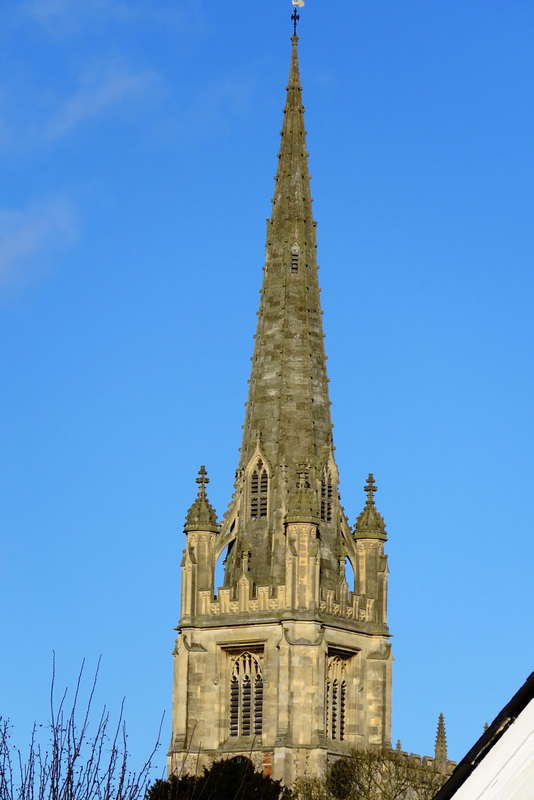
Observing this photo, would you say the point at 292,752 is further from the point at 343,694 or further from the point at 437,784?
the point at 437,784

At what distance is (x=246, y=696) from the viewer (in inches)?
3135

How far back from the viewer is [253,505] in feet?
269

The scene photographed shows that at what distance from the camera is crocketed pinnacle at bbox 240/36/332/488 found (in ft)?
271

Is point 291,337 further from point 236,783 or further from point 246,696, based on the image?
point 236,783

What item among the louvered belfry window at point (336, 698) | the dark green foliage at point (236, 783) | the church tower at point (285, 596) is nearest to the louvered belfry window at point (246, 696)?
the church tower at point (285, 596)

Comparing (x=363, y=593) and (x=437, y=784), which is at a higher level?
(x=363, y=593)

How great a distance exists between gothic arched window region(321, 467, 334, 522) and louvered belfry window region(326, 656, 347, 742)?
20.0 feet

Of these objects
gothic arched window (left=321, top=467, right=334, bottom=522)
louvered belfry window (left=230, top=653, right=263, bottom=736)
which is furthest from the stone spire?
gothic arched window (left=321, top=467, right=334, bottom=522)

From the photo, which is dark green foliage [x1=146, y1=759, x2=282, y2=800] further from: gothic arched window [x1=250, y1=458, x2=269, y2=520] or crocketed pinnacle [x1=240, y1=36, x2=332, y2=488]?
crocketed pinnacle [x1=240, y1=36, x2=332, y2=488]

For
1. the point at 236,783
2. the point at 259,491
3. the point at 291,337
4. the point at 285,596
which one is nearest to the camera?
the point at 236,783

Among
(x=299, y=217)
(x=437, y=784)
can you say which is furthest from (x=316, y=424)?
(x=437, y=784)

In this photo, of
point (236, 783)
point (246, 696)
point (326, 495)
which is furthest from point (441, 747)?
point (236, 783)

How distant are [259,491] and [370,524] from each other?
17.0 ft

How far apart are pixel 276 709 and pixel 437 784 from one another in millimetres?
13889
